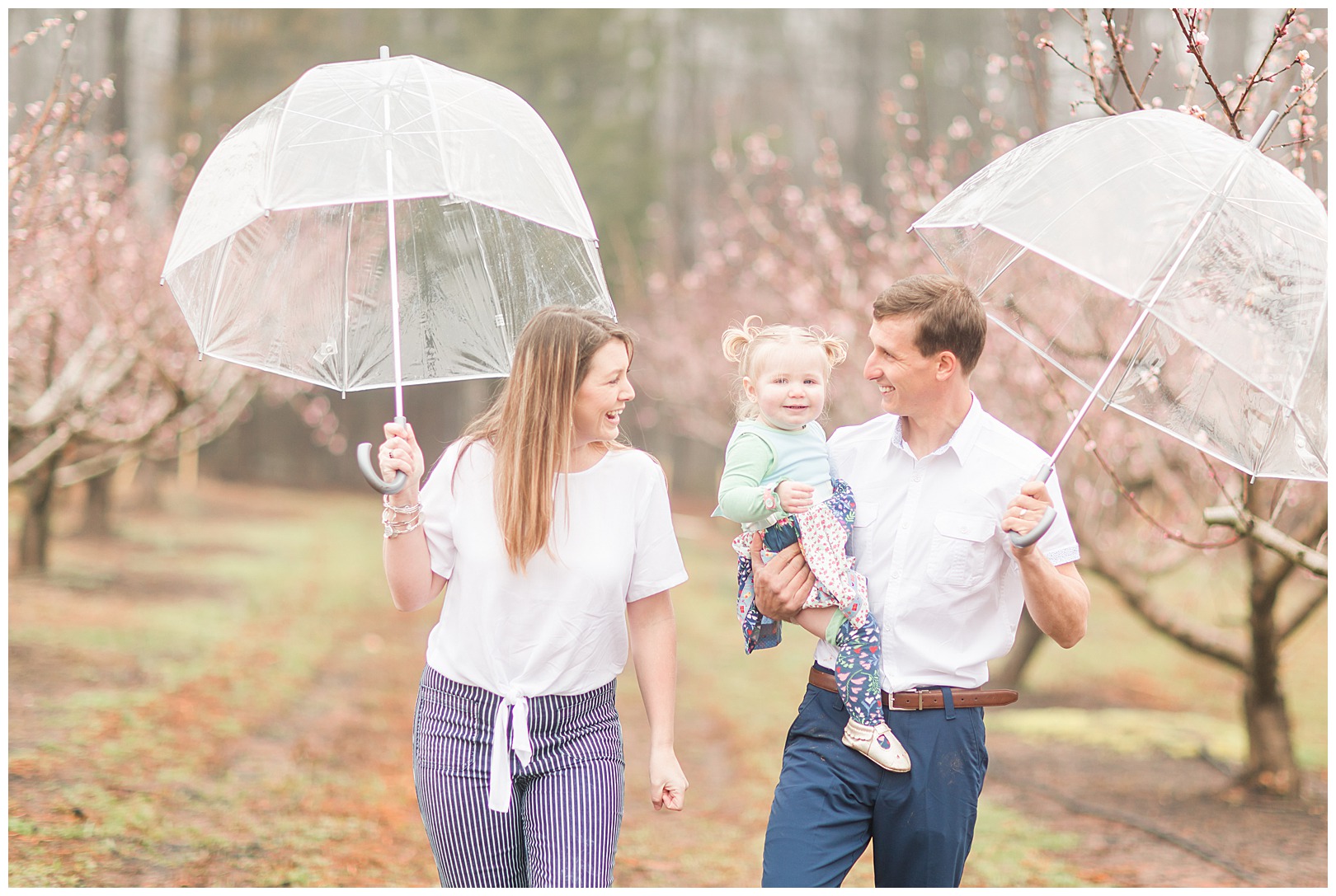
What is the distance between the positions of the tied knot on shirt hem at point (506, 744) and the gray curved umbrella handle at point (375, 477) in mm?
509

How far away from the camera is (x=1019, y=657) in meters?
8.17

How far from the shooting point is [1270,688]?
231 inches

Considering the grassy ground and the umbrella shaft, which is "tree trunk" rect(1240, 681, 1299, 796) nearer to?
the grassy ground

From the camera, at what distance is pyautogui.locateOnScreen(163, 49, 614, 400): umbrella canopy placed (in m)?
2.62

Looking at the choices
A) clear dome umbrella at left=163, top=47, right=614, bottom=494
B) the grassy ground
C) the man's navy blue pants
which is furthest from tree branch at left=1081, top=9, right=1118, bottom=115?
the grassy ground

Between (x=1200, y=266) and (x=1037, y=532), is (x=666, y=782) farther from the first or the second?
(x=1200, y=266)

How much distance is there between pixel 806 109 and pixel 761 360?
24.8 metres

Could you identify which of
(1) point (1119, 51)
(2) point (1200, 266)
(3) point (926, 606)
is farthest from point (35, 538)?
(2) point (1200, 266)

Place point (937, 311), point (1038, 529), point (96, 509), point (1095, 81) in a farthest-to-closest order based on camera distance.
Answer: point (96, 509), point (1095, 81), point (937, 311), point (1038, 529)

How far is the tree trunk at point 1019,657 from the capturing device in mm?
7992

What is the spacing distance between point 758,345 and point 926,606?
70 cm

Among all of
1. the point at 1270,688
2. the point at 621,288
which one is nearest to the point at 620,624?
the point at 1270,688

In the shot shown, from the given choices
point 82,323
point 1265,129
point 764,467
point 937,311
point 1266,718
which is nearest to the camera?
point 1265,129

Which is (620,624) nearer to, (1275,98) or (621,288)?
(1275,98)
